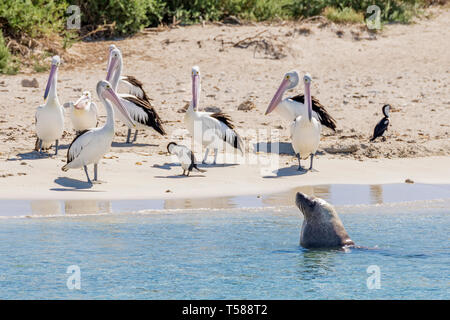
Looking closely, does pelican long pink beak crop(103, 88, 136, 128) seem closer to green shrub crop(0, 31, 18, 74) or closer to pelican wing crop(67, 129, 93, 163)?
pelican wing crop(67, 129, 93, 163)

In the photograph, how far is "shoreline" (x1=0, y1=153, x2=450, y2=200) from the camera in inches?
374

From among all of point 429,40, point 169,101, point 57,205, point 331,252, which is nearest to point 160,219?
point 57,205

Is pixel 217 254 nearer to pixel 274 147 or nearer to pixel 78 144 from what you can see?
pixel 78 144

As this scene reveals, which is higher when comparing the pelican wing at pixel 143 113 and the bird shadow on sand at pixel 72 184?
the pelican wing at pixel 143 113

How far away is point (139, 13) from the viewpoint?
17.2m

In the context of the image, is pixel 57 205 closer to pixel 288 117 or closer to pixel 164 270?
Answer: pixel 164 270

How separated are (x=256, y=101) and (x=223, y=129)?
306 cm

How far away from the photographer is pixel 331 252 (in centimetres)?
749

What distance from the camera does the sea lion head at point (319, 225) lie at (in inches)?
290

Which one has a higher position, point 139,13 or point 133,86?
point 139,13

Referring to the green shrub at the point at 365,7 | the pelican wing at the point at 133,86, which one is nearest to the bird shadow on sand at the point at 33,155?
the pelican wing at the point at 133,86

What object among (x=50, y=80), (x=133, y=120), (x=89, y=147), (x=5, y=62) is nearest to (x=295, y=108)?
(x=133, y=120)

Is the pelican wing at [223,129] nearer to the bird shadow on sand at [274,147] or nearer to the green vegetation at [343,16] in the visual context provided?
the bird shadow on sand at [274,147]
